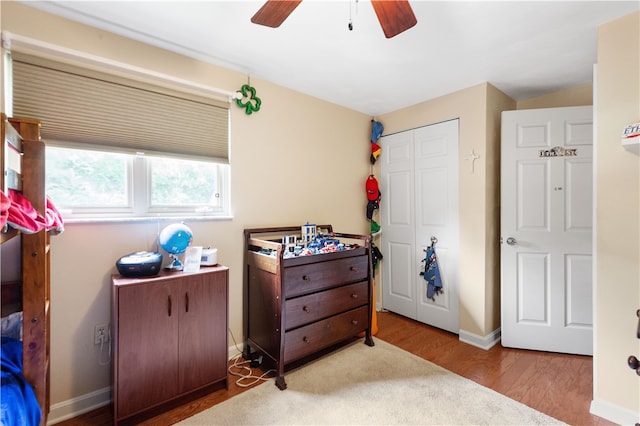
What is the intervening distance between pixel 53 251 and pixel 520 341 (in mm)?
3580

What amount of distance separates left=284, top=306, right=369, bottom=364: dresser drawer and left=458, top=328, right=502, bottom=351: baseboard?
0.97m

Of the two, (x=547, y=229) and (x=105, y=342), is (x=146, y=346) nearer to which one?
(x=105, y=342)

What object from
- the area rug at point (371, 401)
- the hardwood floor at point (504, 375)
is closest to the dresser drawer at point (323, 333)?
the area rug at point (371, 401)

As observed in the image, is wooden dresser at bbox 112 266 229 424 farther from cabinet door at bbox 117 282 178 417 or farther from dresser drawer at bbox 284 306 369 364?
dresser drawer at bbox 284 306 369 364

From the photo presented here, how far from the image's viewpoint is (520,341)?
248 cm

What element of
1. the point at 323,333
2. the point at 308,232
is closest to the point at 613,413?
the point at 323,333

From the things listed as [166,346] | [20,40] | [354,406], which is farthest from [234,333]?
[20,40]

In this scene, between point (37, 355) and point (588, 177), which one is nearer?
point (37, 355)

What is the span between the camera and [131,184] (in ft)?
6.32

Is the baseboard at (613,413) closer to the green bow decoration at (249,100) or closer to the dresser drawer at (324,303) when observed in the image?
the dresser drawer at (324,303)

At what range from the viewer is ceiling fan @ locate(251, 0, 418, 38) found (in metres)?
1.22

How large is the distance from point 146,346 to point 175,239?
25.3 inches

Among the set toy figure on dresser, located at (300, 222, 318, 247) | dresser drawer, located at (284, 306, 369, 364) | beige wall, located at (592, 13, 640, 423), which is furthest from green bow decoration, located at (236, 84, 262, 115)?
beige wall, located at (592, 13, 640, 423)

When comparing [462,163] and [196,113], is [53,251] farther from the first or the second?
[462,163]
